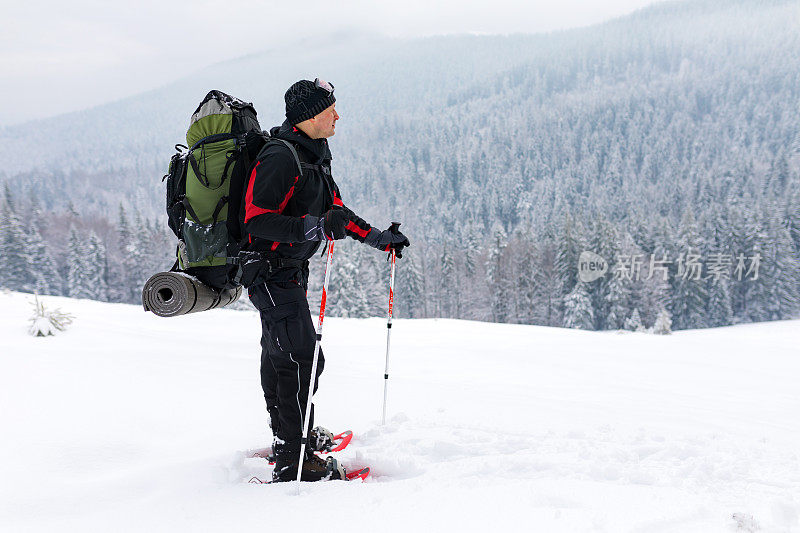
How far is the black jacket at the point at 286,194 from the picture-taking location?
3049mm

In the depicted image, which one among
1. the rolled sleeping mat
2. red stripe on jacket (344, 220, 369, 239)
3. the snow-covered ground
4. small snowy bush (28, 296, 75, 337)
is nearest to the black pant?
the rolled sleeping mat

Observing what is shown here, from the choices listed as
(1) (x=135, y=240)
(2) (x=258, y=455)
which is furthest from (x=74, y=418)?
(1) (x=135, y=240)

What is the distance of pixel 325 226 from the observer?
3156mm

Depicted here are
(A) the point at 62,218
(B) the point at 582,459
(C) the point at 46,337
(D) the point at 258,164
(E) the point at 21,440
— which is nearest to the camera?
(D) the point at 258,164

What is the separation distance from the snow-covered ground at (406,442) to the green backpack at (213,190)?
1556 mm

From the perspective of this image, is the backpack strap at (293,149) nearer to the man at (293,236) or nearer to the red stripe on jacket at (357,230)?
the man at (293,236)

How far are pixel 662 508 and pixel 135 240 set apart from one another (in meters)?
73.1

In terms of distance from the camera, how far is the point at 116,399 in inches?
184

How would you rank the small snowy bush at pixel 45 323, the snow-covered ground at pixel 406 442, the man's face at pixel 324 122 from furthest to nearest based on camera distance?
the small snowy bush at pixel 45 323, the man's face at pixel 324 122, the snow-covered ground at pixel 406 442

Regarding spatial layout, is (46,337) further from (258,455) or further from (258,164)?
(258,164)

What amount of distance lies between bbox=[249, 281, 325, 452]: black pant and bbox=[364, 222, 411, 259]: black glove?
0.79 m

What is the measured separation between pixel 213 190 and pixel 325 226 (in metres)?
0.85

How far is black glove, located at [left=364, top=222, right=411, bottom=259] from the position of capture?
12.8 ft

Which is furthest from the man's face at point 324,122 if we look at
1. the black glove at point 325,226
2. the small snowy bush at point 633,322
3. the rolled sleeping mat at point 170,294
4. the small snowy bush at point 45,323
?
the small snowy bush at point 633,322
